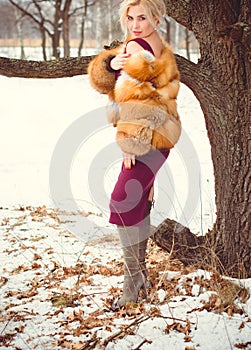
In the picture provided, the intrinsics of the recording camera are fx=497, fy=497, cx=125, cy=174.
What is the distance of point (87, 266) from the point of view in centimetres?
407

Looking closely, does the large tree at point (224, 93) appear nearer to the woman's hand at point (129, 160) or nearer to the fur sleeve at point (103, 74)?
the fur sleeve at point (103, 74)

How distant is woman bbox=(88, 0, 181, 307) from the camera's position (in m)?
2.81

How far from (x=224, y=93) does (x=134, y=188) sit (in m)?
0.96

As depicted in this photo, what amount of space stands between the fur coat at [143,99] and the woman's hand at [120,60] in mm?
47

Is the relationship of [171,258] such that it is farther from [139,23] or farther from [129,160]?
[139,23]

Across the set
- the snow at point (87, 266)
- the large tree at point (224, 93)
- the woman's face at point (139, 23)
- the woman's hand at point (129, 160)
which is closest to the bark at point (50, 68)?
the large tree at point (224, 93)

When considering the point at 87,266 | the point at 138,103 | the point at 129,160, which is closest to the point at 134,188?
the point at 129,160

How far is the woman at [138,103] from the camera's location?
111 inches

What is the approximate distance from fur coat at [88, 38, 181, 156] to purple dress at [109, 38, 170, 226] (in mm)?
78

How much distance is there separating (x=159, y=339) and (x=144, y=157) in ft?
3.39

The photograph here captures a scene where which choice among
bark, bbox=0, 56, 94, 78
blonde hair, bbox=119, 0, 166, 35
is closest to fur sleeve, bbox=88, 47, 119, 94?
blonde hair, bbox=119, 0, 166, 35

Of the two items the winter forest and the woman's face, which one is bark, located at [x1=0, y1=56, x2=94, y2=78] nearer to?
the winter forest

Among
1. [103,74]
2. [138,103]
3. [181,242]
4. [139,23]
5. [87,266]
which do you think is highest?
[139,23]

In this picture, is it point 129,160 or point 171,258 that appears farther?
point 171,258
